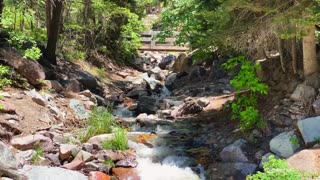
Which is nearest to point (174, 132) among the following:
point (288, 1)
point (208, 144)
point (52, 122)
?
point (208, 144)

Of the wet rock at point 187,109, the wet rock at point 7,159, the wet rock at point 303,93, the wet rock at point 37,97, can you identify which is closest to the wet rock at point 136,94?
the wet rock at point 187,109

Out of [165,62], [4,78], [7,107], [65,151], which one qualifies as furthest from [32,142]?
[165,62]

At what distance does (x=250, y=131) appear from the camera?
759cm

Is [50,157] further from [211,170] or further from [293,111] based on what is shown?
[293,111]

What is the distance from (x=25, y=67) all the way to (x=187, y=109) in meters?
4.60

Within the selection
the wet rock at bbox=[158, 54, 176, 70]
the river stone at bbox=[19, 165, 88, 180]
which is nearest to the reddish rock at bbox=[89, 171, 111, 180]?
the river stone at bbox=[19, 165, 88, 180]

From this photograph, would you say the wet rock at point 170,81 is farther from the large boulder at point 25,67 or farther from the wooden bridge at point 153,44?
the wooden bridge at point 153,44

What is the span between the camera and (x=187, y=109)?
11.3m

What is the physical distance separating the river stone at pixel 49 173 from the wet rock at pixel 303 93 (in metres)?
4.01

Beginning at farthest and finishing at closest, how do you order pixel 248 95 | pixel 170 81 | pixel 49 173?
pixel 170 81
pixel 248 95
pixel 49 173

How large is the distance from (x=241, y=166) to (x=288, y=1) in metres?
2.91

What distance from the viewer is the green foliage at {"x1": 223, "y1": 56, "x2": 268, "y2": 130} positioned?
757 centimetres

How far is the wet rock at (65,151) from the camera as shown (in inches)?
271

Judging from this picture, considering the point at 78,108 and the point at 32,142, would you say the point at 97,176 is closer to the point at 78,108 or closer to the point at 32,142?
the point at 32,142
